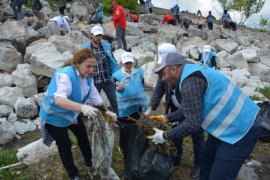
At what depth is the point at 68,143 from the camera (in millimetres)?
3953

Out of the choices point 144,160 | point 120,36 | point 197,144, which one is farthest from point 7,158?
point 120,36

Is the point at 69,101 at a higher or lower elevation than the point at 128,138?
higher

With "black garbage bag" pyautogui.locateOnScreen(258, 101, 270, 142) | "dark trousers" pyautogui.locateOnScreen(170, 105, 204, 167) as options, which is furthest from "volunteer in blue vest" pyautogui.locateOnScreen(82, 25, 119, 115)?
"black garbage bag" pyautogui.locateOnScreen(258, 101, 270, 142)

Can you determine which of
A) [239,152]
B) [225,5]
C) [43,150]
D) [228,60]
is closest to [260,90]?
[228,60]

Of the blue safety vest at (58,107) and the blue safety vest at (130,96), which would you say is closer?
the blue safety vest at (58,107)

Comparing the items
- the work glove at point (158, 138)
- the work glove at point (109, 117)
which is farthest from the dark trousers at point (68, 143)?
the work glove at point (158, 138)

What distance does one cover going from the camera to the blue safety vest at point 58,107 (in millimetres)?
3588

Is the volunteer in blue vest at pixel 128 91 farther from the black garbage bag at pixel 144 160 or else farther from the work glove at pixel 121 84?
the black garbage bag at pixel 144 160

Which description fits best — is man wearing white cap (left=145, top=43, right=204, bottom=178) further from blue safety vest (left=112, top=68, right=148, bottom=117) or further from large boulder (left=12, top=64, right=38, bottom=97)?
large boulder (left=12, top=64, right=38, bottom=97)

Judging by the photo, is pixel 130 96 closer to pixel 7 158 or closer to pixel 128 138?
pixel 128 138

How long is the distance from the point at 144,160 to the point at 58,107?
3.25 ft

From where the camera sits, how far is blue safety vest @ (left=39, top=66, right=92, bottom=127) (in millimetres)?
3588

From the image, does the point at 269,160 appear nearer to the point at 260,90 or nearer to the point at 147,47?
the point at 260,90

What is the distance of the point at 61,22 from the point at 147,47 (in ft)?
9.37
